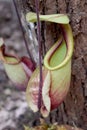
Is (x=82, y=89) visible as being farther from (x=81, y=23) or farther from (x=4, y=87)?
(x=4, y=87)

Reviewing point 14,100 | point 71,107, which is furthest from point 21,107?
point 71,107

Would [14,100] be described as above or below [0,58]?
below

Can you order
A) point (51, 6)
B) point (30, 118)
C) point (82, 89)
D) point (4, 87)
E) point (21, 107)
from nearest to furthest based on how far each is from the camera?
1. point (51, 6)
2. point (82, 89)
3. point (30, 118)
4. point (21, 107)
5. point (4, 87)

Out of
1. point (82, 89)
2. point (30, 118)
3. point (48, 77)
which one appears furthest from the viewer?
point (30, 118)

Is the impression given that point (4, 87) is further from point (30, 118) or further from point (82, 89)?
point (82, 89)

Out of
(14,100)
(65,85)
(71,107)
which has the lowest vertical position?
(14,100)

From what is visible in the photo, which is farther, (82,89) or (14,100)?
(14,100)

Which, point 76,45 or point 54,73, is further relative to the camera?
point 76,45
